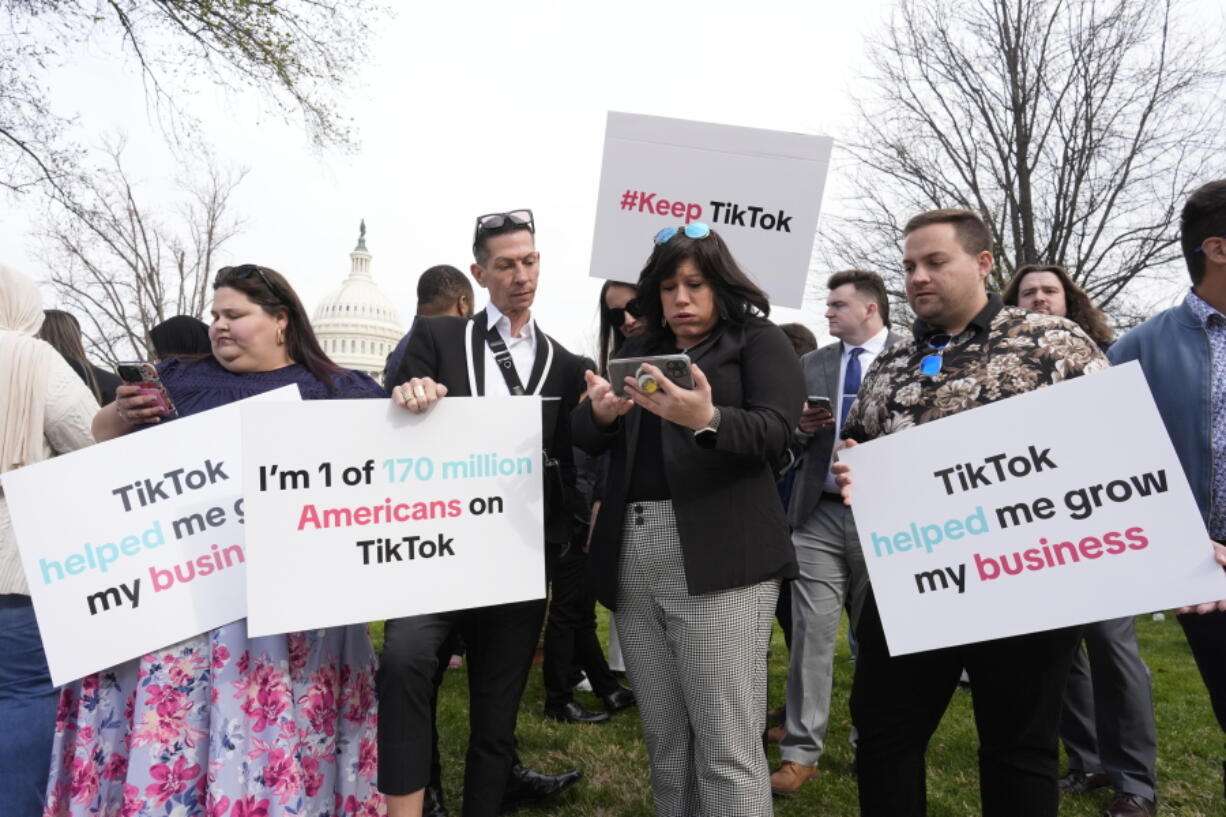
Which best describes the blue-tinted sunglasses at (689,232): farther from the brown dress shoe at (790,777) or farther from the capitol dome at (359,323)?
the capitol dome at (359,323)

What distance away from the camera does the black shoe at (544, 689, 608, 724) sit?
5.23m

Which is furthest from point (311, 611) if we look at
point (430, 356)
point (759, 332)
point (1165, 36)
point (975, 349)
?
point (1165, 36)

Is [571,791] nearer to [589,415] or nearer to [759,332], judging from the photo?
[589,415]

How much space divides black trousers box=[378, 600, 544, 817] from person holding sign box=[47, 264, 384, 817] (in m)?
0.30

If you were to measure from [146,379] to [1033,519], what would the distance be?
114 inches

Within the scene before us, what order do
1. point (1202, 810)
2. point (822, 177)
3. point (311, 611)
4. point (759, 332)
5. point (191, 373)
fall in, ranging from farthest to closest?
point (822, 177)
point (1202, 810)
point (191, 373)
point (759, 332)
point (311, 611)

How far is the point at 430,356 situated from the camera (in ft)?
10.6

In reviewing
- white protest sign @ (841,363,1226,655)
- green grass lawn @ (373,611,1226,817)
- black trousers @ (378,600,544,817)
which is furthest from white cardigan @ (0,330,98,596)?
white protest sign @ (841,363,1226,655)

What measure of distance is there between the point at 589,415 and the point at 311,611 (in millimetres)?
1081

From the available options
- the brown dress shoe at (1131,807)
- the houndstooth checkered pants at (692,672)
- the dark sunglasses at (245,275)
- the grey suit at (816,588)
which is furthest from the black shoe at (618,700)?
the dark sunglasses at (245,275)

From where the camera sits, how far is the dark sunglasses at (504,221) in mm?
3398

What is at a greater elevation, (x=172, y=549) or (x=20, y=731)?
(x=172, y=549)

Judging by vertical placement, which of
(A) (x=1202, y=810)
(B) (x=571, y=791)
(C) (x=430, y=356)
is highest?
(C) (x=430, y=356)

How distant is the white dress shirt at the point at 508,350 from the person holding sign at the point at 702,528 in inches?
20.0
